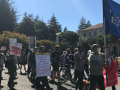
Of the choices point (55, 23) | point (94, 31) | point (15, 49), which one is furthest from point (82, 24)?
point (15, 49)

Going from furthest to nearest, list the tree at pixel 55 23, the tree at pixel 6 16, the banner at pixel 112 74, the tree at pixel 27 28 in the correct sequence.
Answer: the tree at pixel 55 23
the tree at pixel 27 28
the tree at pixel 6 16
the banner at pixel 112 74

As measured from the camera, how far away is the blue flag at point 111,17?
432 cm

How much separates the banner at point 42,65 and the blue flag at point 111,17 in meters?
2.73

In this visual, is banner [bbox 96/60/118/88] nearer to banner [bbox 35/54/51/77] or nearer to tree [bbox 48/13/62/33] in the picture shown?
banner [bbox 35/54/51/77]

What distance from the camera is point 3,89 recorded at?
6438mm

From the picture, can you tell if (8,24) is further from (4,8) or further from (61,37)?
(61,37)

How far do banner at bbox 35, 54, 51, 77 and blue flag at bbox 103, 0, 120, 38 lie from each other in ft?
8.95

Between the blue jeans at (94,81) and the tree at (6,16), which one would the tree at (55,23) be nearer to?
the tree at (6,16)

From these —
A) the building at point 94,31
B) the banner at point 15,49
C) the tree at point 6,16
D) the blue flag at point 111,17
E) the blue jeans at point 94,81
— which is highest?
the tree at point 6,16

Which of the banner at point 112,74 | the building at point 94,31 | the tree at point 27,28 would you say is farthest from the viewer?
the tree at point 27,28

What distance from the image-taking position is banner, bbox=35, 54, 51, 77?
5648 millimetres

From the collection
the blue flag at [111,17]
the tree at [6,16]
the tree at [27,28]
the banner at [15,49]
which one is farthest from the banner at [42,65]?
the tree at [27,28]

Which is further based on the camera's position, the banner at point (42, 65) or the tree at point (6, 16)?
the tree at point (6, 16)

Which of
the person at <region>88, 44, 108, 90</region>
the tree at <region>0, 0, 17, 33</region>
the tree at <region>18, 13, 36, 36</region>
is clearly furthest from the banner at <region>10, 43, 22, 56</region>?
the tree at <region>18, 13, 36, 36</region>
